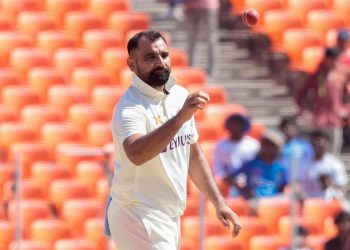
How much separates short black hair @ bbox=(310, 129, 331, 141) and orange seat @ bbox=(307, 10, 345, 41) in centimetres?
216

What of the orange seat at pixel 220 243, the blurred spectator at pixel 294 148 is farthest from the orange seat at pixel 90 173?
the blurred spectator at pixel 294 148

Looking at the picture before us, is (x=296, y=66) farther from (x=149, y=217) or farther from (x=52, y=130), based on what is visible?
(x=149, y=217)

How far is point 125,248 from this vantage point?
7594mm

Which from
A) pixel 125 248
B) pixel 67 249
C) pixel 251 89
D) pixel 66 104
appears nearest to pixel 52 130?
pixel 66 104

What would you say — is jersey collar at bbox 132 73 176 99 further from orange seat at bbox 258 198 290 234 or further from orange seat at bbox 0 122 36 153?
orange seat at bbox 0 122 36 153

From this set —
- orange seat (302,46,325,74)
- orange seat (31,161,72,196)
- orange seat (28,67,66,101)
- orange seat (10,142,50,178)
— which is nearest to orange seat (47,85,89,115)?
orange seat (28,67,66,101)

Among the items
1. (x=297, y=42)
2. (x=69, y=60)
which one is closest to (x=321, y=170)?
(x=297, y=42)

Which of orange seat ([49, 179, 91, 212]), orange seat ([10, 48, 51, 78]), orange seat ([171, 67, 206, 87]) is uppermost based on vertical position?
orange seat ([10, 48, 51, 78])

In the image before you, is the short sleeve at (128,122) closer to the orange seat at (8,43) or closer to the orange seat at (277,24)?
the orange seat at (8,43)

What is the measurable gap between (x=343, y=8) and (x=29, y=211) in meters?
4.95

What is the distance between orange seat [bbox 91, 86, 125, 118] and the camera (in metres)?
13.5

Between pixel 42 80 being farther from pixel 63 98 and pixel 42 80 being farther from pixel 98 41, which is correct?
pixel 98 41

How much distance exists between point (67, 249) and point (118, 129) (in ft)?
14.7

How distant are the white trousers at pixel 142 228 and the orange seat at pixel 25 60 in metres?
6.34
